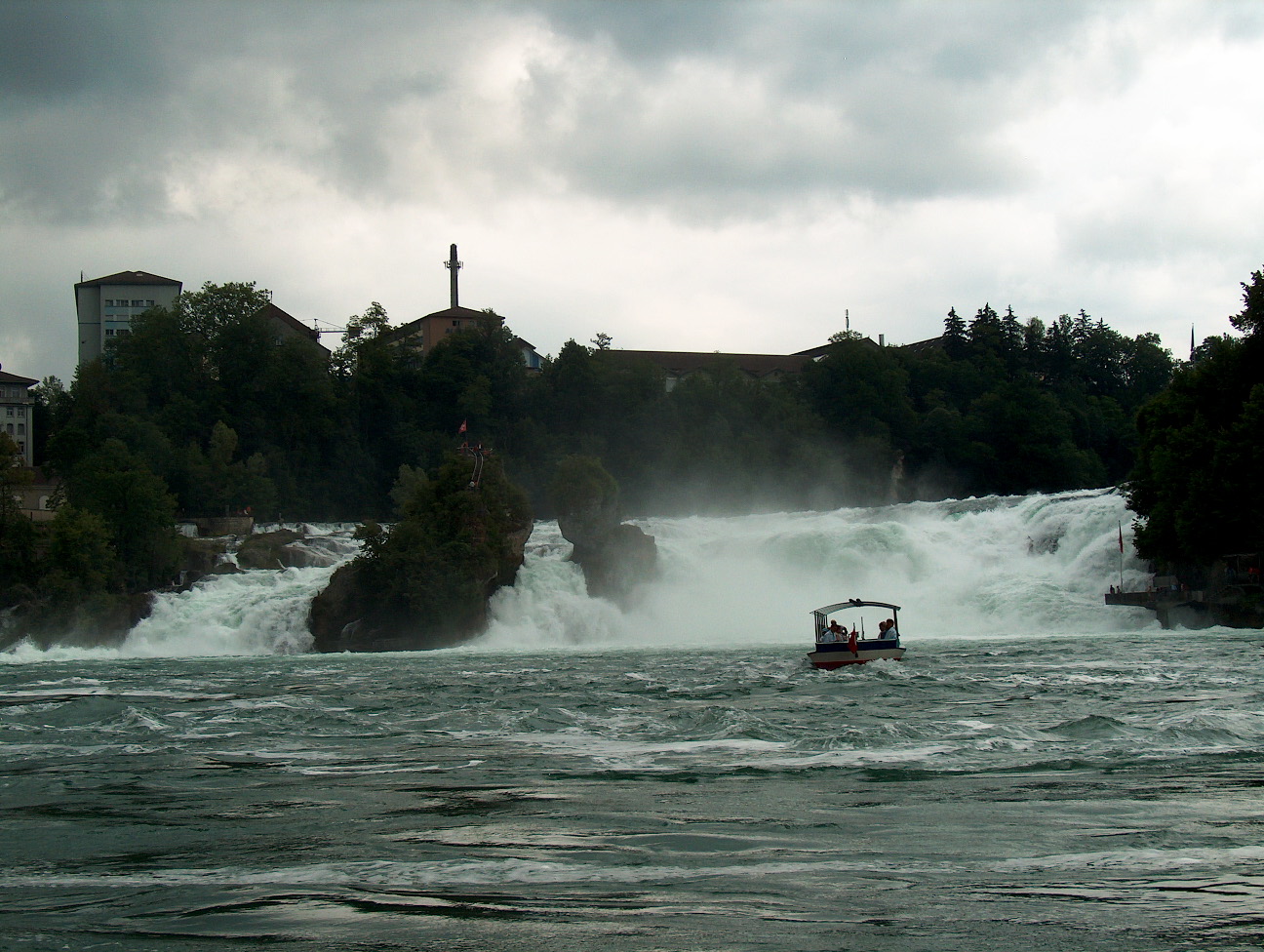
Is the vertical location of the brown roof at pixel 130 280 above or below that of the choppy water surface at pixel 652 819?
above

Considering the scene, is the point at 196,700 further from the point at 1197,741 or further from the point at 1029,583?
the point at 1029,583

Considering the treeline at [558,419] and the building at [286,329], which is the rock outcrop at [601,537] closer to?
the treeline at [558,419]

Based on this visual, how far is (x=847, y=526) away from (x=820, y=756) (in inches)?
1777

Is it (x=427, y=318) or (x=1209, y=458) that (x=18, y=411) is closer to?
(x=427, y=318)

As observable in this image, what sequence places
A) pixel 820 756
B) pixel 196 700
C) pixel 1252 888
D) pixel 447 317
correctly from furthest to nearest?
pixel 447 317
pixel 196 700
pixel 820 756
pixel 1252 888

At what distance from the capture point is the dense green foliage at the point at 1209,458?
48781mm

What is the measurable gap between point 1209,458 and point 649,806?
4505cm

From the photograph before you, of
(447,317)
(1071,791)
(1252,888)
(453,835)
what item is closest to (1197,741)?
(1071,791)

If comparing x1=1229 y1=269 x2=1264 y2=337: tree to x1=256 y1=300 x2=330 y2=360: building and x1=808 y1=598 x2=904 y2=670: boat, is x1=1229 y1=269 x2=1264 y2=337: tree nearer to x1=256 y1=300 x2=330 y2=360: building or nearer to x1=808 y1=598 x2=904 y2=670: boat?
x1=808 y1=598 x2=904 y2=670: boat

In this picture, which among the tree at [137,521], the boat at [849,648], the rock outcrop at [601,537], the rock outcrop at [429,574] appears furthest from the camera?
the tree at [137,521]

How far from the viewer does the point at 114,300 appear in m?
121

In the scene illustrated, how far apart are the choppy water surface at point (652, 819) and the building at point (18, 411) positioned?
342 feet

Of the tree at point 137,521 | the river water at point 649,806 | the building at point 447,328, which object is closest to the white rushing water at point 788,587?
the tree at point 137,521

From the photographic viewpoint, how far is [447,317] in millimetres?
116875
